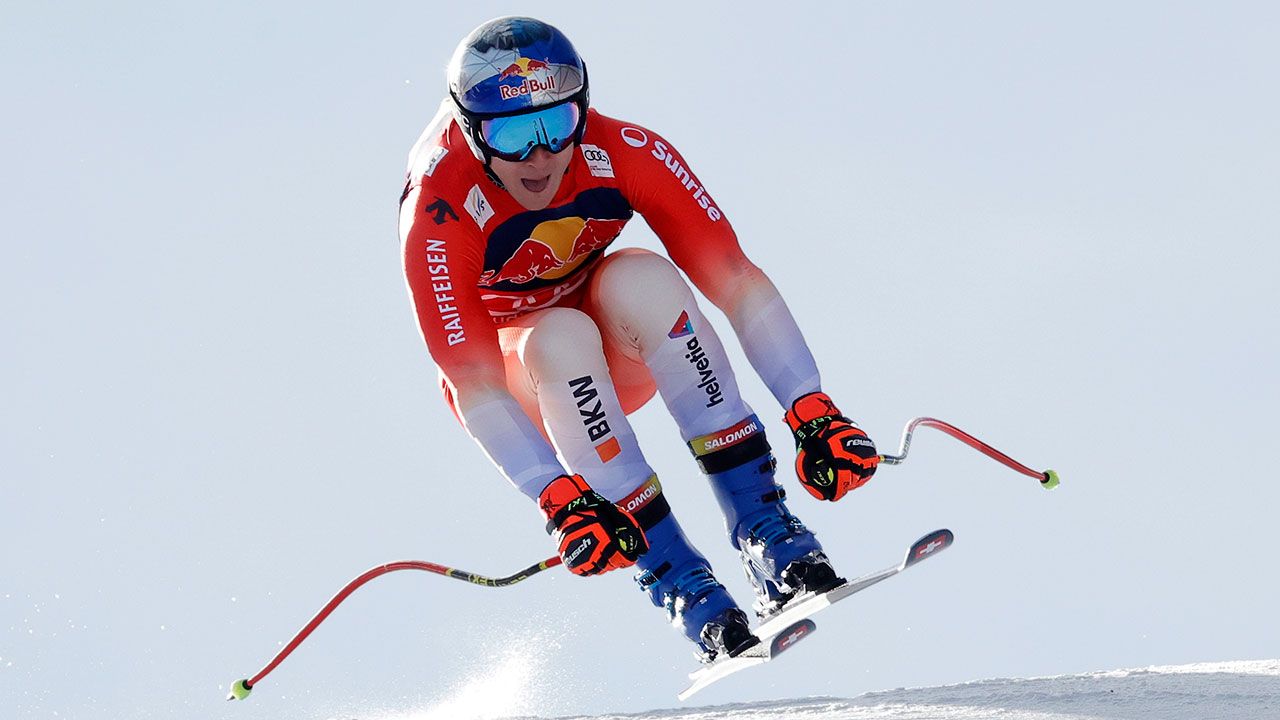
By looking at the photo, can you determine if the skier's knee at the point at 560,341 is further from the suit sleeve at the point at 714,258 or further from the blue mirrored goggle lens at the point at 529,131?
the blue mirrored goggle lens at the point at 529,131

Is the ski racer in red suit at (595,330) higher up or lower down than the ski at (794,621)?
higher up

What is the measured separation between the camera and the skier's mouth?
738cm

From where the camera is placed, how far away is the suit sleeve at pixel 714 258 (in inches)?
295

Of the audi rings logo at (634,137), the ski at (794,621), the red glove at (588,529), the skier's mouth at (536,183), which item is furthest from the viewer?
the audi rings logo at (634,137)

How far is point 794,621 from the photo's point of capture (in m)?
7.00

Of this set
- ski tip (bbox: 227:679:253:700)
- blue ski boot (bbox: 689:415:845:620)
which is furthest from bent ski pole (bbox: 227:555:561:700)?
blue ski boot (bbox: 689:415:845:620)

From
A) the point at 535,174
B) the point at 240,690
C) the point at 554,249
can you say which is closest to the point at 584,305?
the point at 554,249

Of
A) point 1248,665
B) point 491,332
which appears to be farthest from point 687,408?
point 1248,665

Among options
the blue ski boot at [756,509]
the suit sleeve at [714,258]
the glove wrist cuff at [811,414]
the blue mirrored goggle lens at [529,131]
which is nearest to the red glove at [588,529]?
the blue ski boot at [756,509]

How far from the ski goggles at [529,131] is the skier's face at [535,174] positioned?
0.04 metres

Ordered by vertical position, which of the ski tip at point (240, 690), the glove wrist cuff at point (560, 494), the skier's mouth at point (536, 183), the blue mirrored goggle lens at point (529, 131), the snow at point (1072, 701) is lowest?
the snow at point (1072, 701)

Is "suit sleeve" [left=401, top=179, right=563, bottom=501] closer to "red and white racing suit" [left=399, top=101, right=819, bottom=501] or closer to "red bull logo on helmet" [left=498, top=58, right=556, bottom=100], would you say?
"red and white racing suit" [left=399, top=101, right=819, bottom=501]

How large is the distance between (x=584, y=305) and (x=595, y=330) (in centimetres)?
40

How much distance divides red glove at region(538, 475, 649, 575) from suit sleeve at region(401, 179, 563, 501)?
5.6 inches
